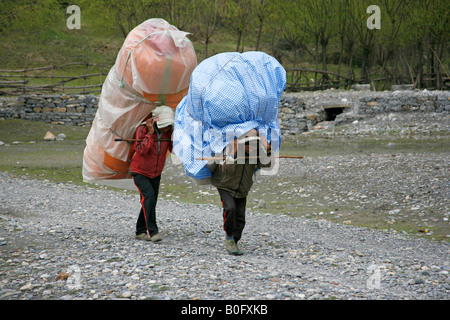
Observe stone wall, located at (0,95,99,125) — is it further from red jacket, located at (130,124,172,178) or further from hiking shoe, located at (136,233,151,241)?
red jacket, located at (130,124,172,178)

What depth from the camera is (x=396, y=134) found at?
17.9 m

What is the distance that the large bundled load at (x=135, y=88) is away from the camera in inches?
231

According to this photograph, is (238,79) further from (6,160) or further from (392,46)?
(392,46)

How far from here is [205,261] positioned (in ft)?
17.1

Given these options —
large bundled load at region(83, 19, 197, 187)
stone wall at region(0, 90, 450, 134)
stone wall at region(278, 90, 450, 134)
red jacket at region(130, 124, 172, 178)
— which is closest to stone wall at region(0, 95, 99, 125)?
stone wall at region(0, 90, 450, 134)

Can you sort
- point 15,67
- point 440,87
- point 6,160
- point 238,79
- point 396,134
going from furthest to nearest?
point 15,67 → point 440,87 → point 396,134 → point 6,160 → point 238,79

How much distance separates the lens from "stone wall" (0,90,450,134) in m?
20.2

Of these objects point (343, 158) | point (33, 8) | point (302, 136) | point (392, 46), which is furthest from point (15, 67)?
point (343, 158)

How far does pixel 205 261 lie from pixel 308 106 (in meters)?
17.9
